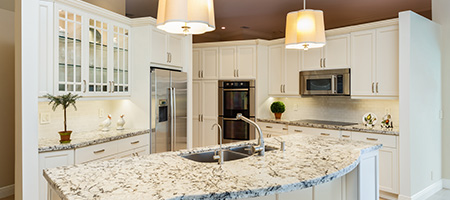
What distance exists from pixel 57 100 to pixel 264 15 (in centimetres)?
419

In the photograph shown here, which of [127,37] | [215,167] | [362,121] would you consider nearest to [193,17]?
[215,167]

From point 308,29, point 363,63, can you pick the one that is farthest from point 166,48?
point 363,63

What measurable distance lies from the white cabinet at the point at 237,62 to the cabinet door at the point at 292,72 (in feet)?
1.95

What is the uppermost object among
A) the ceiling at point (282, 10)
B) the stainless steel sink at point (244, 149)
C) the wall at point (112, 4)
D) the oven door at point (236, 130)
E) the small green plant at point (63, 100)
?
the ceiling at point (282, 10)

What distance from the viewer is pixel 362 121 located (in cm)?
462

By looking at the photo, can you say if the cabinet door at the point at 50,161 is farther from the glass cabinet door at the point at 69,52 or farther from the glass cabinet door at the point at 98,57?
the glass cabinet door at the point at 98,57

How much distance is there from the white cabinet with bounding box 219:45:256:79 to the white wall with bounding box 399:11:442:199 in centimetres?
245

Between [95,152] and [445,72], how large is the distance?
15.4 feet

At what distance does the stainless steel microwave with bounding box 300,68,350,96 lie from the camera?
4.48m

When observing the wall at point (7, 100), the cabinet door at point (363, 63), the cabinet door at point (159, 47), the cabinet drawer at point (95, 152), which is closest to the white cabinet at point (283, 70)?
the cabinet door at point (363, 63)

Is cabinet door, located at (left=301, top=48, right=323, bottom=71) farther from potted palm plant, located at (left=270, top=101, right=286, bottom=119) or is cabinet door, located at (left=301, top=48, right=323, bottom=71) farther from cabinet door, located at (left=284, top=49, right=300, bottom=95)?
potted palm plant, located at (left=270, top=101, right=286, bottom=119)

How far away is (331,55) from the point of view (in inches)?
182

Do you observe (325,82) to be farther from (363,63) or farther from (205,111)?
(205,111)

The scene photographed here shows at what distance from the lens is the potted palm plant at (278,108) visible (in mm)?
5322
